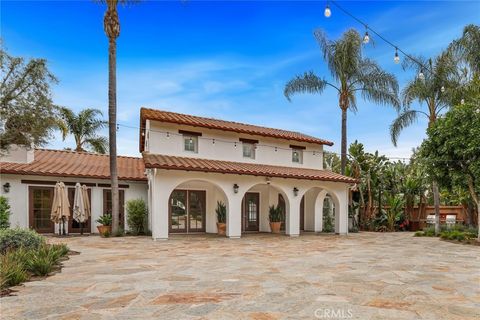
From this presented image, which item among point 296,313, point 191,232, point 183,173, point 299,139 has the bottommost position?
point 191,232

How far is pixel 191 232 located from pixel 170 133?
5212 mm

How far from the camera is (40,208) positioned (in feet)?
54.5

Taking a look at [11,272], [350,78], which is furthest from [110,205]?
[350,78]

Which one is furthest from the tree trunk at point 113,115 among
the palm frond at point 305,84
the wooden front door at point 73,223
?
the palm frond at point 305,84

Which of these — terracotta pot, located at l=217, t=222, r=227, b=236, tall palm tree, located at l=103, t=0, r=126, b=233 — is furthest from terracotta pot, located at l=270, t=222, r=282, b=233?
tall palm tree, located at l=103, t=0, r=126, b=233

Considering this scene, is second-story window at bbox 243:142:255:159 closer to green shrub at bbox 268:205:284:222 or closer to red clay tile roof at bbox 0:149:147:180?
green shrub at bbox 268:205:284:222

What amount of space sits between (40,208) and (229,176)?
8.87 metres

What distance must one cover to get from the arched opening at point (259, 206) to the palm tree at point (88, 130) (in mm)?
15095

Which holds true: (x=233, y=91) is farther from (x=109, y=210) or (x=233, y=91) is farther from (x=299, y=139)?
(x=109, y=210)

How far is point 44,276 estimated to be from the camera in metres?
7.36

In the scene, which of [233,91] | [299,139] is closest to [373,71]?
[299,139]

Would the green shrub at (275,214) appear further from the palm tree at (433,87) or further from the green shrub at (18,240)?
the green shrub at (18,240)

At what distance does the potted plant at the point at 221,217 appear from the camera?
17875mm

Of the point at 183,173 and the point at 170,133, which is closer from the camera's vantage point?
the point at 183,173
